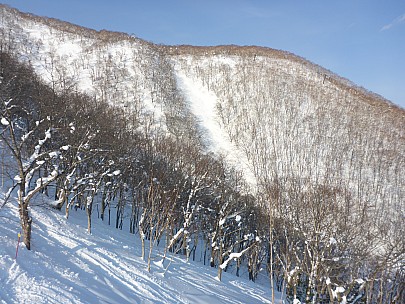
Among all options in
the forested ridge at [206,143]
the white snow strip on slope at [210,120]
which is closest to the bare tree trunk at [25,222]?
the forested ridge at [206,143]

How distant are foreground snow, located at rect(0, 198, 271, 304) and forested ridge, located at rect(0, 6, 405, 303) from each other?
1461mm

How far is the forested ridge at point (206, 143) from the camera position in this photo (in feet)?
74.2

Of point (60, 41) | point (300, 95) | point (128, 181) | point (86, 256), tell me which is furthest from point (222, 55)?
point (86, 256)

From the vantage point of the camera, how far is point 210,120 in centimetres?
6981

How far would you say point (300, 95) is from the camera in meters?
73.4

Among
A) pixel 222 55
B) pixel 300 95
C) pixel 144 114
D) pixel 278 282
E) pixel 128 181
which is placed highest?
pixel 222 55

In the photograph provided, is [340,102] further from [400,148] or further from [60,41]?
[60,41]

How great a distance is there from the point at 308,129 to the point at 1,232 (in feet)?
195

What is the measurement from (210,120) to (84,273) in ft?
191

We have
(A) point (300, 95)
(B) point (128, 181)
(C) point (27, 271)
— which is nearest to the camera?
(C) point (27, 271)

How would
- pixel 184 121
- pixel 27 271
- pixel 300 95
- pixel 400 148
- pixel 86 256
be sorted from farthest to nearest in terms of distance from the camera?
pixel 300 95 < pixel 184 121 < pixel 400 148 < pixel 86 256 < pixel 27 271

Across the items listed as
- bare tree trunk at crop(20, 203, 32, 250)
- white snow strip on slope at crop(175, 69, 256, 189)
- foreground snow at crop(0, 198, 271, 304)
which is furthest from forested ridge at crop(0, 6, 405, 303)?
foreground snow at crop(0, 198, 271, 304)

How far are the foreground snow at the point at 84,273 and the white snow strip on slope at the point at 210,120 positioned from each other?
2928 centimetres

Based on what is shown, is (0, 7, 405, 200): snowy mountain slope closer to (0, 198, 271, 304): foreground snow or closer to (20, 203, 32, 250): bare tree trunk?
(0, 198, 271, 304): foreground snow
